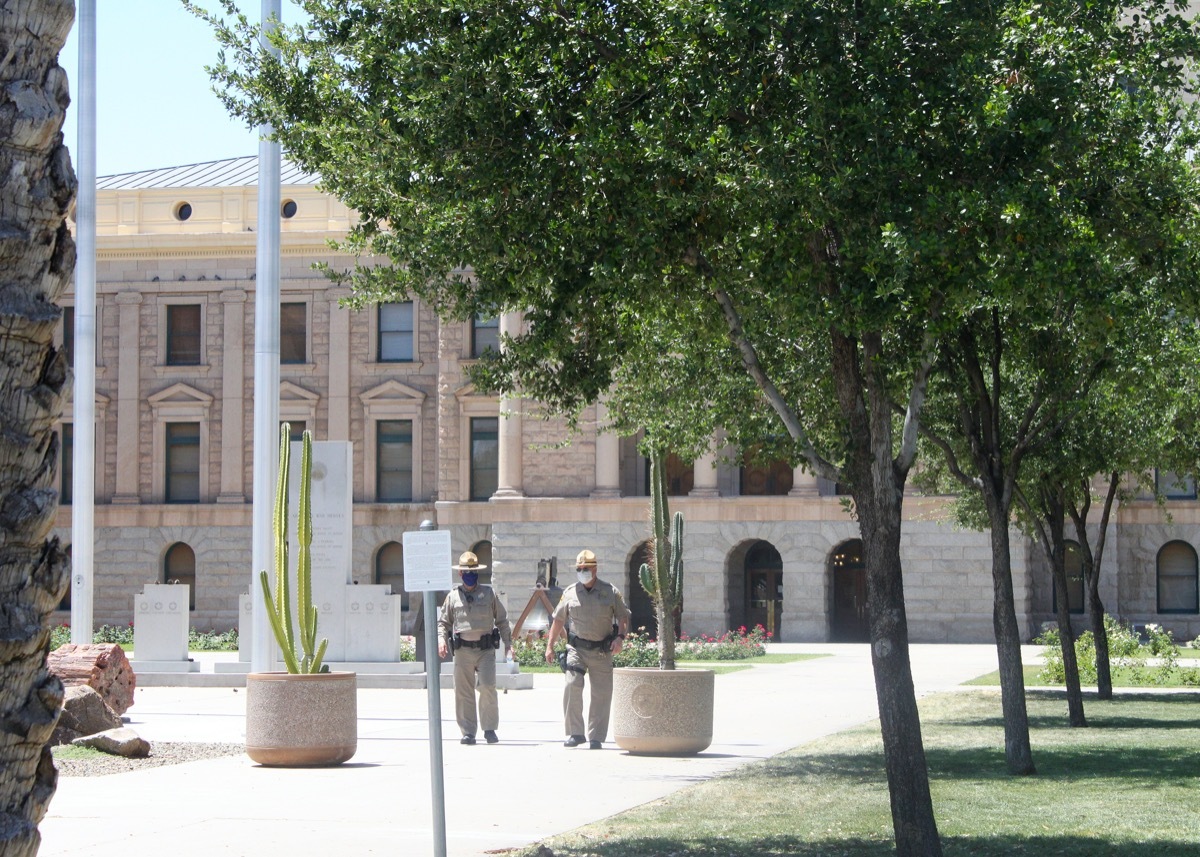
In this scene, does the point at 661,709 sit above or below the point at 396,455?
below

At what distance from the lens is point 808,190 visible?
9.20 m

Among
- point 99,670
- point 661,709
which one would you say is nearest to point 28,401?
point 661,709

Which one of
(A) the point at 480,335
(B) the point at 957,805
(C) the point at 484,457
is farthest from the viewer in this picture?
(A) the point at 480,335

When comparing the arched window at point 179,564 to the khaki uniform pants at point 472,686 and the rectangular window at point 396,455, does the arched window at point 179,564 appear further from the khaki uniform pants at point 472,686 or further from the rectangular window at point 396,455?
the khaki uniform pants at point 472,686

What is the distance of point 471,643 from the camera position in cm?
1658

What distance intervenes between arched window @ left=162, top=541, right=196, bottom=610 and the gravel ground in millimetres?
36304

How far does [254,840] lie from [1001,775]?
273 inches

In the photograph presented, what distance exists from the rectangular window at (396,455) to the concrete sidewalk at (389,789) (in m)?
29.2

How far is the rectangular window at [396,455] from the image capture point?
51.9m

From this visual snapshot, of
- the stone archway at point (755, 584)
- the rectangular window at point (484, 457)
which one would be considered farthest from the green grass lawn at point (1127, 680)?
the rectangular window at point (484, 457)

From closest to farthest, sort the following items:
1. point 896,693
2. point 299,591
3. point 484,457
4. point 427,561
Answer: point 427,561, point 896,693, point 299,591, point 484,457

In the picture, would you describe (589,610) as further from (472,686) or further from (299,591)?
(299,591)

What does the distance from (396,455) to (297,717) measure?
37.9 meters

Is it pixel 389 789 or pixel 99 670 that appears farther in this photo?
pixel 99 670
